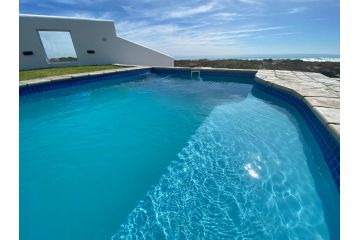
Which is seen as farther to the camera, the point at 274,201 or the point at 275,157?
the point at 275,157

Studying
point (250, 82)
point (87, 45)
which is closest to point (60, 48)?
point (87, 45)

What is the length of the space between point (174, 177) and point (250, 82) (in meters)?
8.52

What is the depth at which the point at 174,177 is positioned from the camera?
2756 mm

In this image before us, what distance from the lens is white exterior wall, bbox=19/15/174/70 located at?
991cm

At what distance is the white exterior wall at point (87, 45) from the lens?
9.91m

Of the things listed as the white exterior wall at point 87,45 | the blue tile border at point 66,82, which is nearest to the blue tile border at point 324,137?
the blue tile border at point 66,82

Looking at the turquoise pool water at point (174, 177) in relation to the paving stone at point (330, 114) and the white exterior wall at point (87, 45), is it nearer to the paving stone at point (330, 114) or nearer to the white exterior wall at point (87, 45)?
the paving stone at point (330, 114)

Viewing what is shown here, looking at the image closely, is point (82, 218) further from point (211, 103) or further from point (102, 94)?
point (102, 94)

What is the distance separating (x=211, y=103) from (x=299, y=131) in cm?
287

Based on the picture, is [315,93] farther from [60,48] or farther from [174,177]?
[60,48]

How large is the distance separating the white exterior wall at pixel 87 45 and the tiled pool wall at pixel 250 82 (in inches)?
88.2

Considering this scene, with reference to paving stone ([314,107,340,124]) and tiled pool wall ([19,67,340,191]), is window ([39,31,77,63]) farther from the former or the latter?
paving stone ([314,107,340,124])

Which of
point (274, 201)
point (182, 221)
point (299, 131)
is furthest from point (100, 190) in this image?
point (299, 131)
